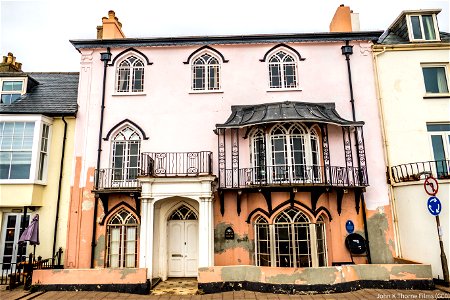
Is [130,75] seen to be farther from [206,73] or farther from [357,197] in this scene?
[357,197]

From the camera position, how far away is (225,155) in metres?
11.9

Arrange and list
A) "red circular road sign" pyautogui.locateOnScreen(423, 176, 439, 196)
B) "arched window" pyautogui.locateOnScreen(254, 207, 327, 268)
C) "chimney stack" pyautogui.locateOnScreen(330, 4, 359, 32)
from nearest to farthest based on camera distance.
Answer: "red circular road sign" pyautogui.locateOnScreen(423, 176, 439, 196) < "arched window" pyautogui.locateOnScreen(254, 207, 327, 268) < "chimney stack" pyautogui.locateOnScreen(330, 4, 359, 32)

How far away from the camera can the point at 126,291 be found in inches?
380

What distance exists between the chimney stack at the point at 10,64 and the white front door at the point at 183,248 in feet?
38.5

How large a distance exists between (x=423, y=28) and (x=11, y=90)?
17.7 meters

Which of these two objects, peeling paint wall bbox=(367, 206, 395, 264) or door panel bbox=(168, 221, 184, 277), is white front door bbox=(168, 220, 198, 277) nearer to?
door panel bbox=(168, 221, 184, 277)

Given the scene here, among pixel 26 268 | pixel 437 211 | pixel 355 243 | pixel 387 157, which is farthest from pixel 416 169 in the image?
pixel 26 268

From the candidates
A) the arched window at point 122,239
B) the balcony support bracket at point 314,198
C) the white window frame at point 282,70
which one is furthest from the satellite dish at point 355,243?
the arched window at point 122,239

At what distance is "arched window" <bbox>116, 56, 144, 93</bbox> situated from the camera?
42.8 feet

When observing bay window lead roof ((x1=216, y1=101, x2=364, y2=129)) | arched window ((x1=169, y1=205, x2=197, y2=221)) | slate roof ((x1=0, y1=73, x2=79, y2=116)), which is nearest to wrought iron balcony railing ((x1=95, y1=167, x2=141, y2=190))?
arched window ((x1=169, y1=205, x2=197, y2=221))

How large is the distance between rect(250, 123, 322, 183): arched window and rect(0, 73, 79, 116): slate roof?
25.4 feet

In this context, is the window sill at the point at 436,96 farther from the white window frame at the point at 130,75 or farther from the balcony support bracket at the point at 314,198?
the white window frame at the point at 130,75

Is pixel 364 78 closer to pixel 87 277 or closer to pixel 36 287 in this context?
pixel 87 277

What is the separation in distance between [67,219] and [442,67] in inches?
630
